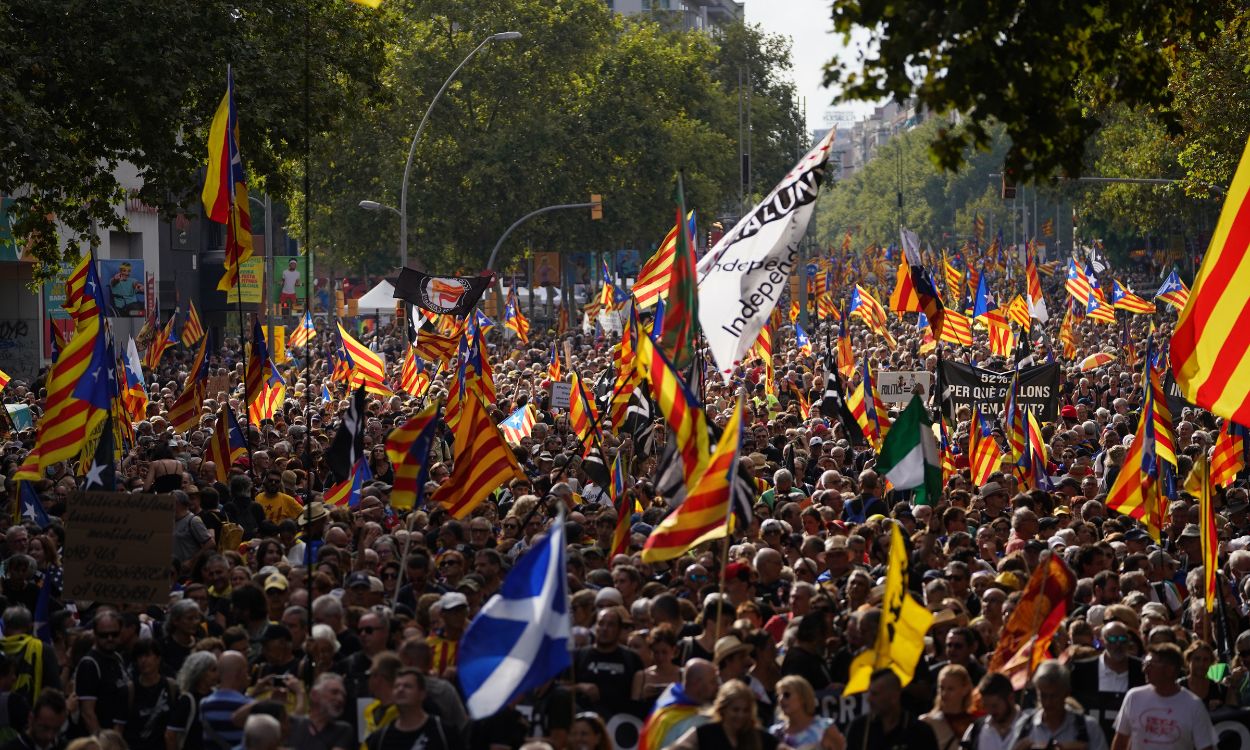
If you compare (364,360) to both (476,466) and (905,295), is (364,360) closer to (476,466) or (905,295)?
(905,295)

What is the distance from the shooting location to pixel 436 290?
3180 cm

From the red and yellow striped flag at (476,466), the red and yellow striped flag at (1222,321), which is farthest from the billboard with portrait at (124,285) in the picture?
the red and yellow striped flag at (1222,321)

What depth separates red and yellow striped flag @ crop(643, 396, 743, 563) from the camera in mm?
10078

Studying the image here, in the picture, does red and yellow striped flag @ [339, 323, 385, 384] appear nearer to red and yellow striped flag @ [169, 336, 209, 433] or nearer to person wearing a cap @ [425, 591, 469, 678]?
red and yellow striped flag @ [169, 336, 209, 433]

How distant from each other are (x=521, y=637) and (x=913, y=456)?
790 cm

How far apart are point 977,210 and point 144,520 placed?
142 m

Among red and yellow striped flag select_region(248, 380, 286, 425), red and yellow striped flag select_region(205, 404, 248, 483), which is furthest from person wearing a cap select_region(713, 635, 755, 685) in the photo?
red and yellow striped flag select_region(248, 380, 286, 425)

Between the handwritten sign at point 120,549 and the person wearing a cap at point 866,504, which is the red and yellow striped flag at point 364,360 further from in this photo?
the handwritten sign at point 120,549

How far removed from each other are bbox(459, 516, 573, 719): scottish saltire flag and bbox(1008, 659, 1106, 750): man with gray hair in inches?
74.4

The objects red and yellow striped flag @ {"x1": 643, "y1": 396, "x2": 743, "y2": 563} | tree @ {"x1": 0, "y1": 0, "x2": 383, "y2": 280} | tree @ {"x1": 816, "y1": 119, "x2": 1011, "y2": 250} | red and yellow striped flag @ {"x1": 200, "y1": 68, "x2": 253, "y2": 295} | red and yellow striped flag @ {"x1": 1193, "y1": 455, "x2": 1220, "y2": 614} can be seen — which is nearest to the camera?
red and yellow striped flag @ {"x1": 643, "y1": 396, "x2": 743, "y2": 563}

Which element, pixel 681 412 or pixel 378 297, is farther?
pixel 378 297

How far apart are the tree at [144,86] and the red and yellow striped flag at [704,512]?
34.6 ft

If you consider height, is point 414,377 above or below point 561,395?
below

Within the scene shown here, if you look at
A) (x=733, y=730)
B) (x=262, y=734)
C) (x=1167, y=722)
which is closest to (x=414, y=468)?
(x=262, y=734)
